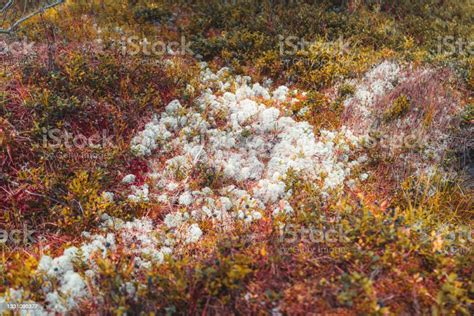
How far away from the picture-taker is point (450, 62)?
713 centimetres

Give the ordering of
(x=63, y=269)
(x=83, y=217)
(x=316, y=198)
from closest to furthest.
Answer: (x=63, y=269), (x=83, y=217), (x=316, y=198)

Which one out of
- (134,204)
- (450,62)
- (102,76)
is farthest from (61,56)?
(450,62)

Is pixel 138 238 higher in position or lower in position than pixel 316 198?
lower

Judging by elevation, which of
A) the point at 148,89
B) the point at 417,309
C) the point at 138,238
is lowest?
the point at 138,238

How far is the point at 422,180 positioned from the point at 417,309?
212 centimetres

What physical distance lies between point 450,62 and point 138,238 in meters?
6.28

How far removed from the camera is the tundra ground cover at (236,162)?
3.71 metres

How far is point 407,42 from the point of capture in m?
7.50

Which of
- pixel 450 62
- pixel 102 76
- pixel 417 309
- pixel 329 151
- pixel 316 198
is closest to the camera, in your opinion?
pixel 417 309

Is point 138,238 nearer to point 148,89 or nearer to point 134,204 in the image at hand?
point 134,204

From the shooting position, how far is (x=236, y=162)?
5.44m

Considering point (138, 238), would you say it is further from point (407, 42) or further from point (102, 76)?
point (407, 42)

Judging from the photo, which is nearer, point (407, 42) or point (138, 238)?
point (138, 238)

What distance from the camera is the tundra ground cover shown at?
3705mm
